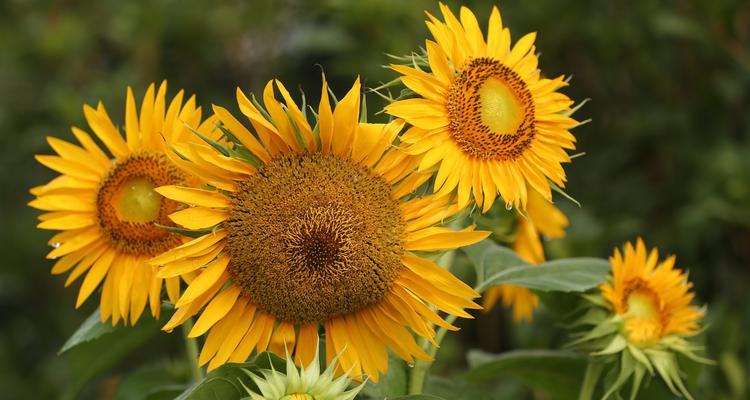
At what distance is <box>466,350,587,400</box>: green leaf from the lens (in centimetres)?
108

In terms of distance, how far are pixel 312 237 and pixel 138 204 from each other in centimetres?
22

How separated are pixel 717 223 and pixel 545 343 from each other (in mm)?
596

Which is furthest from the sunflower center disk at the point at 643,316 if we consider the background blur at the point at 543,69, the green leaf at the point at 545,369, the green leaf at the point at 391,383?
the background blur at the point at 543,69

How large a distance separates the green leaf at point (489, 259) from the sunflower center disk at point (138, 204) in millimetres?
312

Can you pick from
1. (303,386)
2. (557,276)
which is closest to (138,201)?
(303,386)

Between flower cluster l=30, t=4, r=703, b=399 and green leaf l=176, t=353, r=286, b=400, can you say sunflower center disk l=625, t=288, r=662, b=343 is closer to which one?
flower cluster l=30, t=4, r=703, b=399

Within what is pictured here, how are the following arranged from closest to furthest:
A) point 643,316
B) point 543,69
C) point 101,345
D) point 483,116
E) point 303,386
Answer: point 303,386 → point 483,116 → point 643,316 → point 101,345 → point 543,69

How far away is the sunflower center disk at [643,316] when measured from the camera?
96 centimetres

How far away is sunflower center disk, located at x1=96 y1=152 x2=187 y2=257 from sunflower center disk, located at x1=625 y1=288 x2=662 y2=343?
46cm

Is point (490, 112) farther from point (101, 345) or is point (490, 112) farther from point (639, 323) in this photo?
point (101, 345)

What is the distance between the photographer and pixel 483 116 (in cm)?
87

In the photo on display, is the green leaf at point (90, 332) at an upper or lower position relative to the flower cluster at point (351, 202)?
lower

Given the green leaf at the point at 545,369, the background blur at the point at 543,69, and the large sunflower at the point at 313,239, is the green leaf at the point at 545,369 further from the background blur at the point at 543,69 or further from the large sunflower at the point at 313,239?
the background blur at the point at 543,69

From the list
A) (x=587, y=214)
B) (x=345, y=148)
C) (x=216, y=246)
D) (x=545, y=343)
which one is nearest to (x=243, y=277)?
(x=216, y=246)
